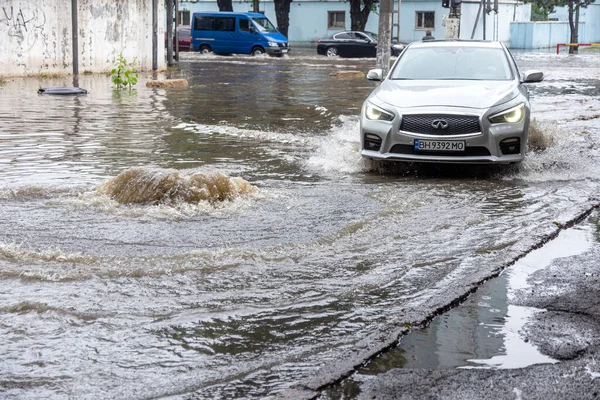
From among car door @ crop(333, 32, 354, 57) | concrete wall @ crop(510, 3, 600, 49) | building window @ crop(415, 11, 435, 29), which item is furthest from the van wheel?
concrete wall @ crop(510, 3, 600, 49)

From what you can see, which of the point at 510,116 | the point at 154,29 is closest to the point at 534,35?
the point at 154,29

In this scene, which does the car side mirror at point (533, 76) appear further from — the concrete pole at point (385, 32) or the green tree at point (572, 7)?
the green tree at point (572, 7)

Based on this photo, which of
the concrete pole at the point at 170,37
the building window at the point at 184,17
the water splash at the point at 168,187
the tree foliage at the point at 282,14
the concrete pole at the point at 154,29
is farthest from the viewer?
the building window at the point at 184,17

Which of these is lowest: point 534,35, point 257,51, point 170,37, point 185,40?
point 257,51

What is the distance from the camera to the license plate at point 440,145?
9.47m

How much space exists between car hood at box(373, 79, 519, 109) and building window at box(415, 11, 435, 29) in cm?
4839

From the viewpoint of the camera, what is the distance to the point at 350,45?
45000mm

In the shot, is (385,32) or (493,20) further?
(493,20)

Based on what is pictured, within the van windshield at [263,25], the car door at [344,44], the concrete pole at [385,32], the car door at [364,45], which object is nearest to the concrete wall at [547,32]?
the car door at [364,45]

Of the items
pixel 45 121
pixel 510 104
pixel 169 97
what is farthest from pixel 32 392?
pixel 169 97

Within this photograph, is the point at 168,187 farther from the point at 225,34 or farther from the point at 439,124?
the point at 225,34

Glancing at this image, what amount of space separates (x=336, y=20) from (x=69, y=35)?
119ft

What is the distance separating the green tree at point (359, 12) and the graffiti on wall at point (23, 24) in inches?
1233

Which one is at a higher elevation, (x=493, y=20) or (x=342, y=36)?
(x=493, y=20)
